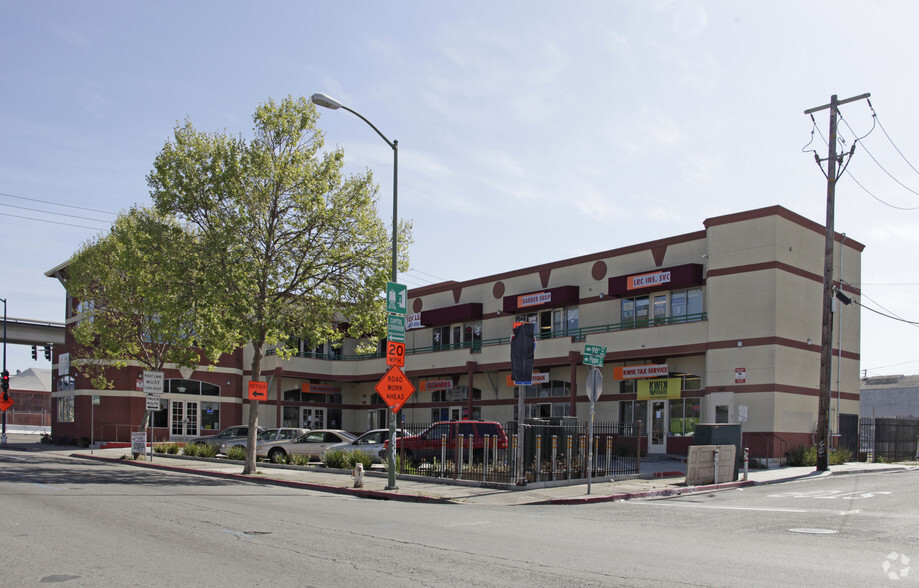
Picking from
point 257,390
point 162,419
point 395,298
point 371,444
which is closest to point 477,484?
point 395,298

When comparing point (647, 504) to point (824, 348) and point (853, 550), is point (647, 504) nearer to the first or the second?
point (853, 550)

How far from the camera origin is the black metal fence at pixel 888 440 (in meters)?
35.0

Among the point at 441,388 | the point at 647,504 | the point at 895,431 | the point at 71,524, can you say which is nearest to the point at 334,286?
the point at 647,504

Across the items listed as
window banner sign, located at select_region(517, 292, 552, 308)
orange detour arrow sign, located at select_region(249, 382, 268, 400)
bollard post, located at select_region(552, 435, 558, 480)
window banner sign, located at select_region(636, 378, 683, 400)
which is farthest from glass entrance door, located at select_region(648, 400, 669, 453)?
orange detour arrow sign, located at select_region(249, 382, 268, 400)

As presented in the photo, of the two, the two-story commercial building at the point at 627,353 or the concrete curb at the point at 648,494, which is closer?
the concrete curb at the point at 648,494

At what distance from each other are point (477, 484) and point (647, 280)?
56.6ft

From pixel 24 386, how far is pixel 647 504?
82056 millimetres

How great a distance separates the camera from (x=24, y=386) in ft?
270

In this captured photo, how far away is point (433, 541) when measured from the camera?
420 inches

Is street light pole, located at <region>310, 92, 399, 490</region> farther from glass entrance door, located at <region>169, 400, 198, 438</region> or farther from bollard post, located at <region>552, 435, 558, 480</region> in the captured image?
glass entrance door, located at <region>169, 400, 198, 438</region>

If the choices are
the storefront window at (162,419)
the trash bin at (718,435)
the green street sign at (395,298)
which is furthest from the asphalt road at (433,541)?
the storefront window at (162,419)

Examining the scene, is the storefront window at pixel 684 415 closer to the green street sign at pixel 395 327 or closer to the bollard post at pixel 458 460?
the bollard post at pixel 458 460

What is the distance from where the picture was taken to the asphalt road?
816 cm

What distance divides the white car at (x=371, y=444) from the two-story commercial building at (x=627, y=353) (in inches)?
456
